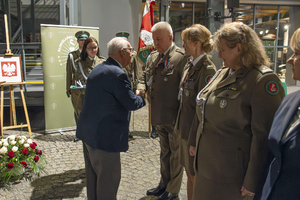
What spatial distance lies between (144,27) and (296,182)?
5557 mm

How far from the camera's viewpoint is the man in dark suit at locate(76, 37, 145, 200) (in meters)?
2.32

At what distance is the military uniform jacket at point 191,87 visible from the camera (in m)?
2.38

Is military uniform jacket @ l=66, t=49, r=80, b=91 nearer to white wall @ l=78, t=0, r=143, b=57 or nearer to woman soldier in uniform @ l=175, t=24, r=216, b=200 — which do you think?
white wall @ l=78, t=0, r=143, b=57

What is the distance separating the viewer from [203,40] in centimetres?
245

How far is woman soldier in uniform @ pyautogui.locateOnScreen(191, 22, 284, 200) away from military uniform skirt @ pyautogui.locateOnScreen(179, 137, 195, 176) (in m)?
0.50

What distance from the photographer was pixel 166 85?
2943 mm

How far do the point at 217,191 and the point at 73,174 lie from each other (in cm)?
281

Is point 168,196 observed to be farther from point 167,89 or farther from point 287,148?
point 287,148

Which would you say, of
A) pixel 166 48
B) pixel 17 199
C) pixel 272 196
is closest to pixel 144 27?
pixel 166 48

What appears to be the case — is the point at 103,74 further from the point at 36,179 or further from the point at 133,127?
the point at 133,127

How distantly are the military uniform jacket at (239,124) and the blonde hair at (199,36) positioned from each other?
78 cm

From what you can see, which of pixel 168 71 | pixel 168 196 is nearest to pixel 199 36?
pixel 168 71

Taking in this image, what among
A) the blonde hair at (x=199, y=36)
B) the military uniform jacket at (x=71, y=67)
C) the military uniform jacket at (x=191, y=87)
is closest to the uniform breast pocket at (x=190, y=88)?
the military uniform jacket at (x=191, y=87)

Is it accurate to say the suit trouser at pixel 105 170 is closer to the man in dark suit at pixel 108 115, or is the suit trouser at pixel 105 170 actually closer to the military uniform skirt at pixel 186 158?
the man in dark suit at pixel 108 115
